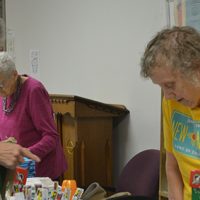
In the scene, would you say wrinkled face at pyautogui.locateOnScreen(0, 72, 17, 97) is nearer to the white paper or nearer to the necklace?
the necklace

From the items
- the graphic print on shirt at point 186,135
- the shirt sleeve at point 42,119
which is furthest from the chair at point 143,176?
the graphic print on shirt at point 186,135

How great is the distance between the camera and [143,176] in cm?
262

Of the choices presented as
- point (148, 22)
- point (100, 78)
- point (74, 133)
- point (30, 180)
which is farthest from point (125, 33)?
point (30, 180)

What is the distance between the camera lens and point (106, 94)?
3.47 m

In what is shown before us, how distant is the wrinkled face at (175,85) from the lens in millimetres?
1266

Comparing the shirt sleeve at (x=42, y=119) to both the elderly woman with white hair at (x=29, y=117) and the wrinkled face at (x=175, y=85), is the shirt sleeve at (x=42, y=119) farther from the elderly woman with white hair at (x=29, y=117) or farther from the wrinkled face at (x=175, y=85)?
the wrinkled face at (x=175, y=85)

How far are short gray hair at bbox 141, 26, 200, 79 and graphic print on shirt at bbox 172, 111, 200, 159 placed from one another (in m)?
0.23

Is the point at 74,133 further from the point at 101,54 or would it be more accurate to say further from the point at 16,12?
the point at 16,12

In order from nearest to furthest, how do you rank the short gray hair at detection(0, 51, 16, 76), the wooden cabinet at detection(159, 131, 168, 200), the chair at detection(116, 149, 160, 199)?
the wooden cabinet at detection(159, 131, 168, 200), the short gray hair at detection(0, 51, 16, 76), the chair at detection(116, 149, 160, 199)

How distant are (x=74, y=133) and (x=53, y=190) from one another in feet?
4.23

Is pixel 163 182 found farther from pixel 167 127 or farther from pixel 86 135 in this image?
pixel 86 135

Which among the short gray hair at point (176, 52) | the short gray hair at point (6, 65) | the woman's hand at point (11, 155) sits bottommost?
the woman's hand at point (11, 155)

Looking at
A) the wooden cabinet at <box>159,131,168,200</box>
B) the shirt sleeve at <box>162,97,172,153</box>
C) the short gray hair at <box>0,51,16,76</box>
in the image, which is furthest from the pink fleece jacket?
the shirt sleeve at <box>162,97,172,153</box>

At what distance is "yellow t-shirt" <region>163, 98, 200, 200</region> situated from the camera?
1.40m
